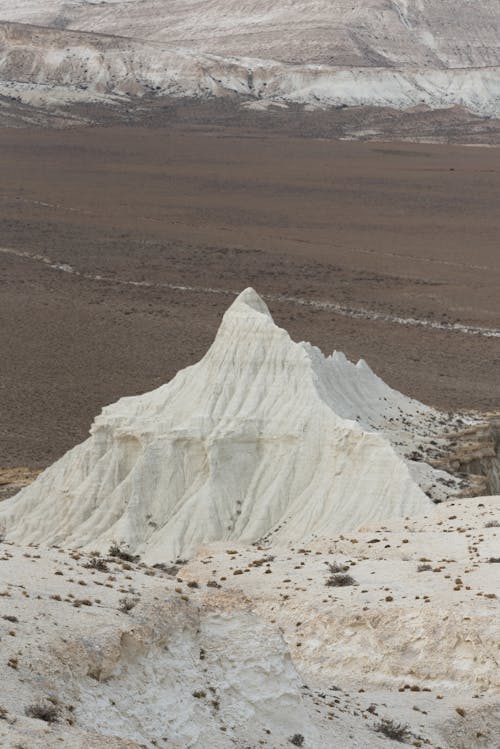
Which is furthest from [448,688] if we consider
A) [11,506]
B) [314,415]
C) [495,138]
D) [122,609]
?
[495,138]

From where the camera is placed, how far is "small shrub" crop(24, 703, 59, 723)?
9875mm

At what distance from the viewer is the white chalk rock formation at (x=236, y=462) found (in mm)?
22969

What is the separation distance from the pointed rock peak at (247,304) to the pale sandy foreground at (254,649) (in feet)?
30.1

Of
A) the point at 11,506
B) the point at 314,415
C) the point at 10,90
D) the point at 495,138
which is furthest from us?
the point at 10,90

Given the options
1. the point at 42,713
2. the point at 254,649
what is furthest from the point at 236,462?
the point at 42,713

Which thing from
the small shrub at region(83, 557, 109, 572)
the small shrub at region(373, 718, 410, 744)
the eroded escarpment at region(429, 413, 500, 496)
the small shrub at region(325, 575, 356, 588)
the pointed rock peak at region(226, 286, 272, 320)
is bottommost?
the eroded escarpment at region(429, 413, 500, 496)

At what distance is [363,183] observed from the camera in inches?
4114

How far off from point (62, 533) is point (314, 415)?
552 centimetres

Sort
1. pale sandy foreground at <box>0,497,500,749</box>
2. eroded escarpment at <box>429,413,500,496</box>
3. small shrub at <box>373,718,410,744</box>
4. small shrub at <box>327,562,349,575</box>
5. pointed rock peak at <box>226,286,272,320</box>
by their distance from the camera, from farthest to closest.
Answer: pointed rock peak at <box>226,286,272,320</box>
eroded escarpment at <box>429,413,500,496</box>
small shrub at <box>327,562,349,575</box>
small shrub at <box>373,718,410,744</box>
pale sandy foreground at <box>0,497,500,749</box>

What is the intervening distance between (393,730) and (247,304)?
15.0 meters

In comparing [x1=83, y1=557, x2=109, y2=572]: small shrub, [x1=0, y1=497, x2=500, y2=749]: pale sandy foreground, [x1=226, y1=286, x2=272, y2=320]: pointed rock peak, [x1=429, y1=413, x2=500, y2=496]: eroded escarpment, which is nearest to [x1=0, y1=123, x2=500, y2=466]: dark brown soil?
[x1=226, y1=286, x2=272, y2=320]: pointed rock peak

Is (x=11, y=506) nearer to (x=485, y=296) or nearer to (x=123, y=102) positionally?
(x=485, y=296)

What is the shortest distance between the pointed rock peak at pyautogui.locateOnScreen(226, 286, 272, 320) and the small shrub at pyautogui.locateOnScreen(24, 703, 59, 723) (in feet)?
55.4

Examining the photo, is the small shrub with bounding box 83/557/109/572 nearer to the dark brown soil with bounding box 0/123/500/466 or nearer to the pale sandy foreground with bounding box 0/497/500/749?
the pale sandy foreground with bounding box 0/497/500/749
